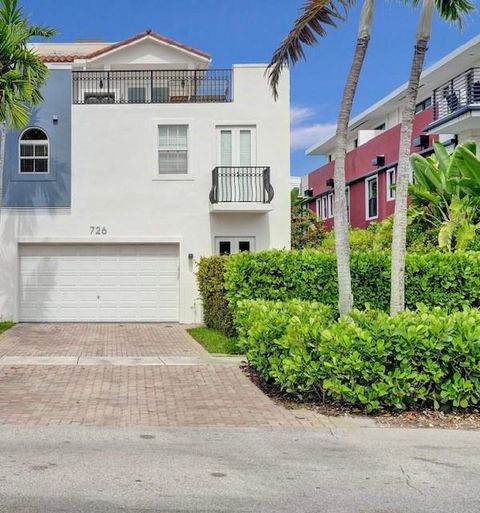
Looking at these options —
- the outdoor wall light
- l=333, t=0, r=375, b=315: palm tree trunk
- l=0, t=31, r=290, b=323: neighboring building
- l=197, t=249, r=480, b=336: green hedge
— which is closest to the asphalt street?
l=333, t=0, r=375, b=315: palm tree trunk

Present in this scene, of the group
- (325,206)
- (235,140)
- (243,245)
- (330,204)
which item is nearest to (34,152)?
(235,140)

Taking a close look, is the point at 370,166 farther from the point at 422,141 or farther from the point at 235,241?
the point at 235,241

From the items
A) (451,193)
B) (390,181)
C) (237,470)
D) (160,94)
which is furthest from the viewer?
(390,181)

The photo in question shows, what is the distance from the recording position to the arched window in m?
19.5

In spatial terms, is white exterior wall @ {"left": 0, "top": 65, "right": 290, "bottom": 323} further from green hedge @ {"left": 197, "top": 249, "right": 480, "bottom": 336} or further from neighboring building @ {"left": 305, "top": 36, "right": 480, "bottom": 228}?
neighboring building @ {"left": 305, "top": 36, "right": 480, "bottom": 228}

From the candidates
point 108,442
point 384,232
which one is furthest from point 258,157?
point 108,442

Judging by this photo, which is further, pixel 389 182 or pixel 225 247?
pixel 389 182

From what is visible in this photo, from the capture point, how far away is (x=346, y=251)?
10.3 metres

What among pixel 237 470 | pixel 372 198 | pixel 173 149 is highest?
pixel 173 149

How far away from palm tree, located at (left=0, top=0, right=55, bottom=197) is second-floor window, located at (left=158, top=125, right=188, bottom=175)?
4.21 metres

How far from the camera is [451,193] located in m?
19.4

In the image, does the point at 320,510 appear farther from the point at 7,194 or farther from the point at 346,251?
the point at 7,194

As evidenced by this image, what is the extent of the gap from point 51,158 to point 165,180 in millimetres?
3528

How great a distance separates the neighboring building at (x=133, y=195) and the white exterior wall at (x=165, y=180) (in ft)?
0.10
